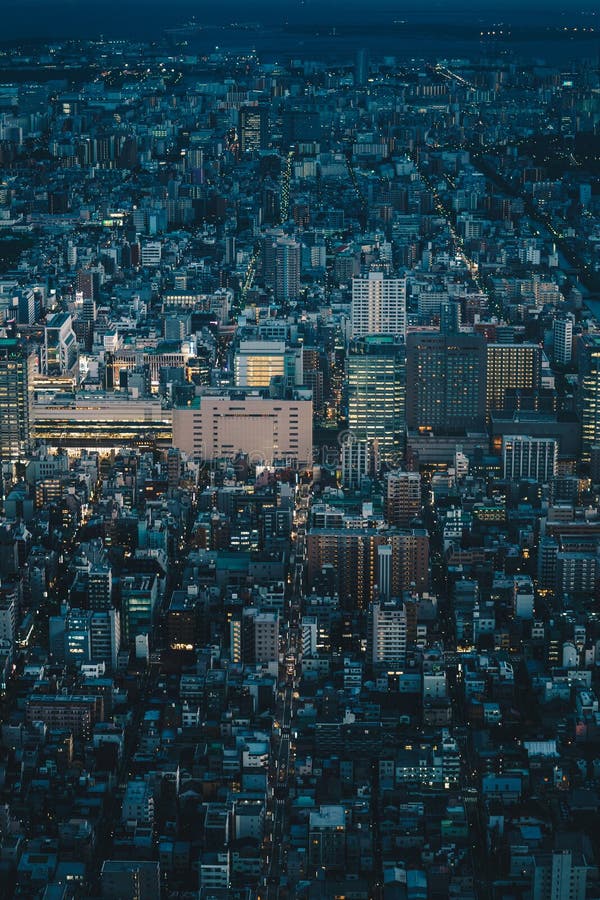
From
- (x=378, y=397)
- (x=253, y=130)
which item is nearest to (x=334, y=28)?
(x=253, y=130)

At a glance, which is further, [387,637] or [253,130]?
[253,130]

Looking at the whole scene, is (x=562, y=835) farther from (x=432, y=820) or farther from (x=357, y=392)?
(x=357, y=392)

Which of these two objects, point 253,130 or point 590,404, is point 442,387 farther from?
point 253,130

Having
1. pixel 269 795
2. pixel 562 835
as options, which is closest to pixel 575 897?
pixel 562 835

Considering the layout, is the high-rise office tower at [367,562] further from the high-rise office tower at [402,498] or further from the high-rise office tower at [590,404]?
the high-rise office tower at [590,404]

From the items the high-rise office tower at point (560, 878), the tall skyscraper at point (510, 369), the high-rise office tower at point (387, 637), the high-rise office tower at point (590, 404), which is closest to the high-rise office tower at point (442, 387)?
the tall skyscraper at point (510, 369)

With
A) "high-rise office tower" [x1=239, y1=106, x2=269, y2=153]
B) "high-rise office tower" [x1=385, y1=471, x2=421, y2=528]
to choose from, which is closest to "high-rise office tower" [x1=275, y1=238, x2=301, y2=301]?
"high-rise office tower" [x1=385, y1=471, x2=421, y2=528]

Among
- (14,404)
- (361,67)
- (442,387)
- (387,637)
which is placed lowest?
(387,637)
